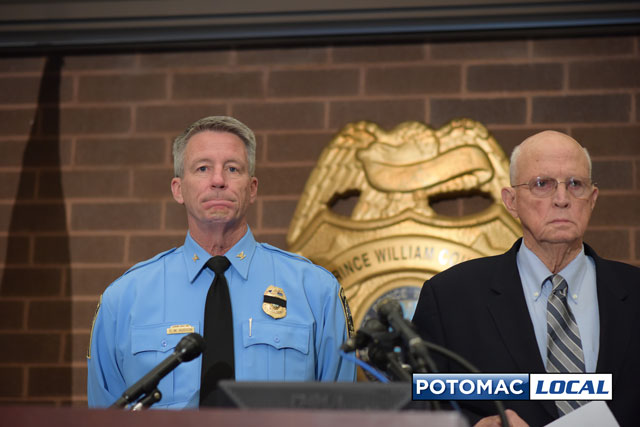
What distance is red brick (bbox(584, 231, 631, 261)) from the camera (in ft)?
11.3

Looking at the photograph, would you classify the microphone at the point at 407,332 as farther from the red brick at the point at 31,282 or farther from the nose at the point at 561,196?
the red brick at the point at 31,282

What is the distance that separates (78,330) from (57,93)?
1.17 m

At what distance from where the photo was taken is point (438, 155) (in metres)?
3.47

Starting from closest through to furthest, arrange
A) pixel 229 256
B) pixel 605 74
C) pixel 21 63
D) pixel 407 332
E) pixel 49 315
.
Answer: pixel 407 332 < pixel 229 256 < pixel 605 74 < pixel 49 315 < pixel 21 63

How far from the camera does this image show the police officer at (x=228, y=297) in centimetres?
231

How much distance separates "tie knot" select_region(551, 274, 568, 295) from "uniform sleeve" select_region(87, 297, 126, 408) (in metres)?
1.32

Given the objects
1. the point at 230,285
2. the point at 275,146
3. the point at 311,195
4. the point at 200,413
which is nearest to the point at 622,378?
the point at 230,285

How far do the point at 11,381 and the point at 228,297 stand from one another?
1906mm

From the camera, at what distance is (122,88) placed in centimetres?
387

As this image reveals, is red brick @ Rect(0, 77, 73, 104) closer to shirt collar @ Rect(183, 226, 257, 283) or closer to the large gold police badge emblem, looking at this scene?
the large gold police badge emblem

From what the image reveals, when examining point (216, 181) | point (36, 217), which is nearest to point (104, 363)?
point (216, 181)

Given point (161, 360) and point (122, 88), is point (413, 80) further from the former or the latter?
point (161, 360)

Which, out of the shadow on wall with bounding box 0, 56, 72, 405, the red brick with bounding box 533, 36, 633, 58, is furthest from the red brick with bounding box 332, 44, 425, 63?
the shadow on wall with bounding box 0, 56, 72, 405

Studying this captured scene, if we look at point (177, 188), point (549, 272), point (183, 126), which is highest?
point (183, 126)
